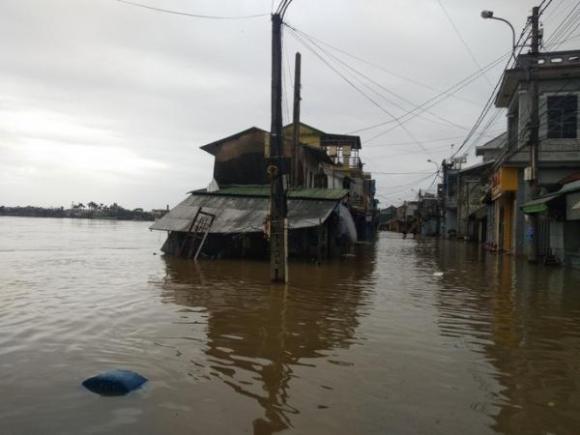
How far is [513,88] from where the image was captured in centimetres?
2692

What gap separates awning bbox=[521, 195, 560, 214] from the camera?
1916 cm

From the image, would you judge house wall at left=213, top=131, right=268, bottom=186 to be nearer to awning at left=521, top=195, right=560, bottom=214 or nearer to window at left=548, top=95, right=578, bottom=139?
awning at left=521, top=195, right=560, bottom=214

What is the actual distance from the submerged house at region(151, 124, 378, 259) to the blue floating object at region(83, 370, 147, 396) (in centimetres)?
1375

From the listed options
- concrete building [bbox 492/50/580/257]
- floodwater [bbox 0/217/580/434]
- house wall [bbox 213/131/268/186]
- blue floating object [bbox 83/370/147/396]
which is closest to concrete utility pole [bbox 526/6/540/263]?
concrete building [bbox 492/50/580/257]

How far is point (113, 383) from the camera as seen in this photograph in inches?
201

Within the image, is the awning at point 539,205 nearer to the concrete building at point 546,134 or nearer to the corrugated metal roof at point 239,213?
the concrete building at point 546,134

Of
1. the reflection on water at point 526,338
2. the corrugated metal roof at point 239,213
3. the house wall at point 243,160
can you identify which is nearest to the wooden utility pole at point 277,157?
the reflection on water at point 526,338

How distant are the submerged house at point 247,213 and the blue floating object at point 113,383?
45.1ft

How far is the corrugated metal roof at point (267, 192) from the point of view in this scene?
23266 mm

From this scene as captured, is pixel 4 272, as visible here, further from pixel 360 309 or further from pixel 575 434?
pixel 575 434

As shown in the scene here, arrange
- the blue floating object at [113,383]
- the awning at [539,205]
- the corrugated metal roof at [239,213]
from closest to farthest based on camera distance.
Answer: the blue floating object at [113,383], the awning at [539,205], the corrugated metal roof at [239,213]

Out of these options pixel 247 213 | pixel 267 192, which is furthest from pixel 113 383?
pixel 267 192

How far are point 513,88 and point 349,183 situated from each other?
1728cm

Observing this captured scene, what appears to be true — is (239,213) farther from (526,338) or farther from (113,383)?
(113,383)
